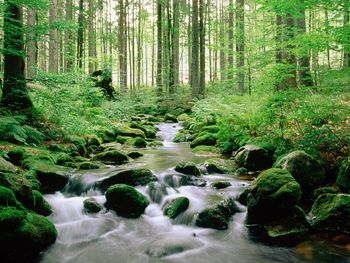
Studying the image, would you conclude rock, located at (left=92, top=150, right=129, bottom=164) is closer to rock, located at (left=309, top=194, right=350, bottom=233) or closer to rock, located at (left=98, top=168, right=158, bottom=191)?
rock, located at (left=98, top=168, right=158, bottom=191)

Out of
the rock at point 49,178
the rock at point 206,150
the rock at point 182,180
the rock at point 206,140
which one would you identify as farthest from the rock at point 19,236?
the rock at point 206,140

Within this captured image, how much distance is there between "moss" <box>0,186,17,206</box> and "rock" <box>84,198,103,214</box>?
209 centimetres

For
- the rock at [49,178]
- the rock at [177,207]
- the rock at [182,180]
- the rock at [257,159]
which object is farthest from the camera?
the rock at [257,159]

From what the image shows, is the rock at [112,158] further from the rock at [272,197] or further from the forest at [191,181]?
the rock at [272,197]

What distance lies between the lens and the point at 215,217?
6.80 m

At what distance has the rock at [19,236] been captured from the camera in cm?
497

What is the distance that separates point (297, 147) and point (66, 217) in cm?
569

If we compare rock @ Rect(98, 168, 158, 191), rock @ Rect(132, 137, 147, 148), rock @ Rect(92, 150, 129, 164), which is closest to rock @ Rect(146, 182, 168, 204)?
rock @ Rect(98, 168, 158, 191)

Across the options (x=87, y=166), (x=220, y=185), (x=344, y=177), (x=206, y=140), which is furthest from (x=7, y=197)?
(x=206, y=140)

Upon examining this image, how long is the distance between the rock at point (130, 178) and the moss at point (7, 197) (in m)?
2.82

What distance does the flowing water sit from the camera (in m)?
5.59

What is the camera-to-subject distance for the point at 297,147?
8.64 meters

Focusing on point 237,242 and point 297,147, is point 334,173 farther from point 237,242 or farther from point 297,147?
point 237,242

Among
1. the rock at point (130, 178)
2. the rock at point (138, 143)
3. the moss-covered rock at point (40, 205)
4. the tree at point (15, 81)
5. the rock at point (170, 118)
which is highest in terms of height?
the tree at point (15, 81)
